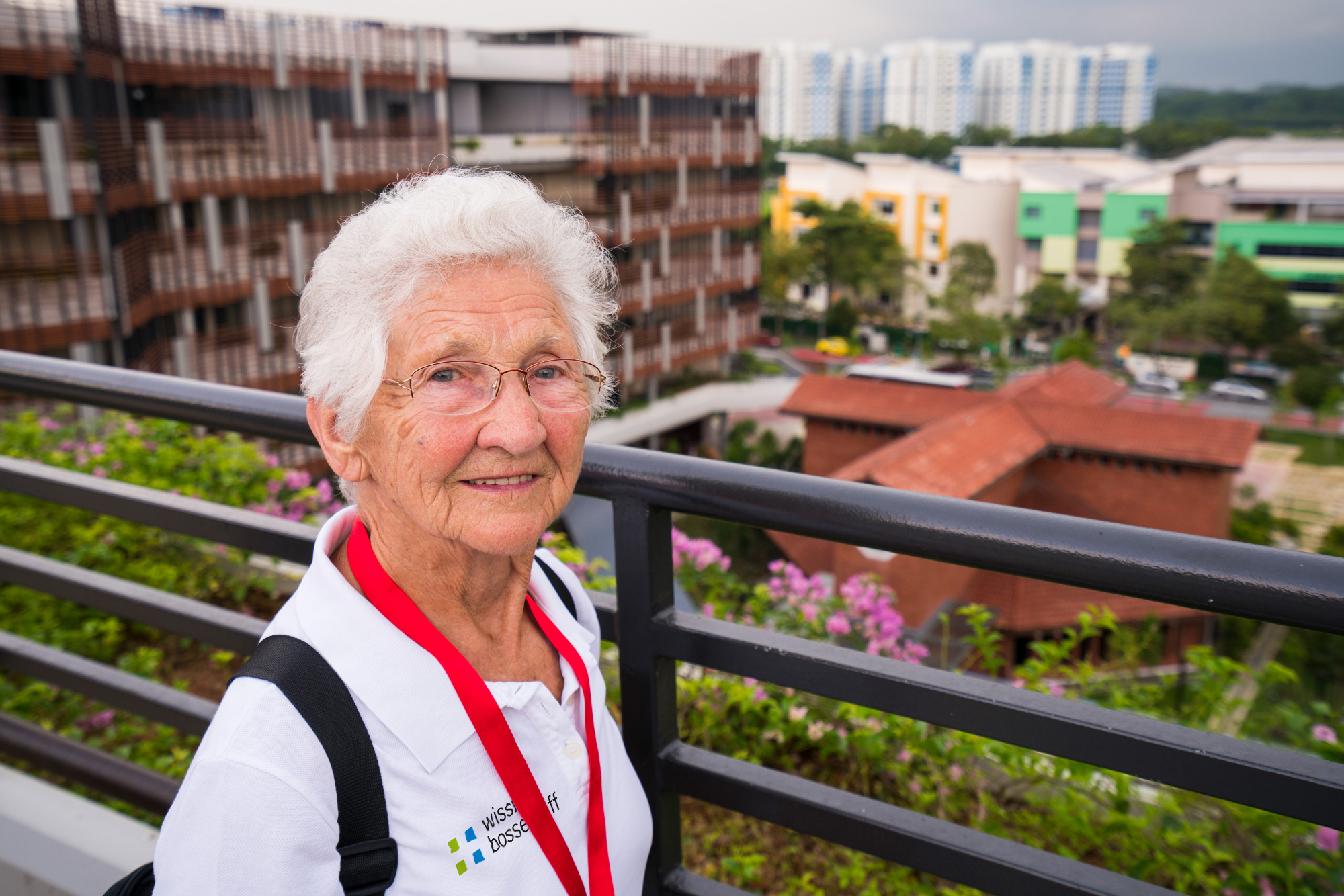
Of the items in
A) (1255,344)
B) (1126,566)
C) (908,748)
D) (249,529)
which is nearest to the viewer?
(1126,566)

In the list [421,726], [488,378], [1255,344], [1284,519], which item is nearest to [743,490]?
[488,378]

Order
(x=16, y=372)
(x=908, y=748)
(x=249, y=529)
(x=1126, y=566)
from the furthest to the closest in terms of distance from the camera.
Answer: (x=908, y=748) → (x=16, y=372) → (x=249, y=529) → (x=1126, y=566)

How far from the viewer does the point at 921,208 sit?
133 feet

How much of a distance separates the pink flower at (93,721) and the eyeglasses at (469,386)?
2.07m

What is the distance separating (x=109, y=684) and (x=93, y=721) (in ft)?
3.56

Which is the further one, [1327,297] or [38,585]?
[1327,297]

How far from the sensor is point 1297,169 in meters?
34.0

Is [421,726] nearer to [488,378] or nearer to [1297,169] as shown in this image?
[488,378]

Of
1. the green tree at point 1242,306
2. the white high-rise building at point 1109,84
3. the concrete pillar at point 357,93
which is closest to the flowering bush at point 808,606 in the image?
the concrete pillar at point 357,93

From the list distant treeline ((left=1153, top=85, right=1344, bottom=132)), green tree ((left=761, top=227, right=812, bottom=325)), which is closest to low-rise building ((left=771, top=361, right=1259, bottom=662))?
green tree ((left=761, top=227, right=812, bottom=325))

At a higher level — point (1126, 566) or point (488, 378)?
point (488, 378)

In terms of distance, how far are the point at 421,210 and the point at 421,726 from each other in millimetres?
468

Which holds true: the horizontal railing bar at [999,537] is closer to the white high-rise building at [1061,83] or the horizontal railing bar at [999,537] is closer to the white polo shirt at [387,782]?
the white polo shirt at [387,782]

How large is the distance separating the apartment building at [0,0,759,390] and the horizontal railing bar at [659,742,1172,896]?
9014mm
